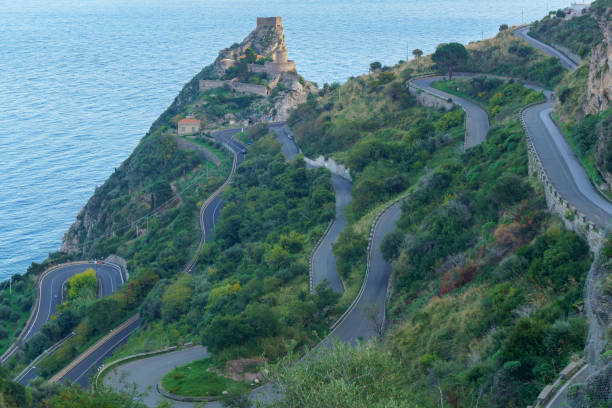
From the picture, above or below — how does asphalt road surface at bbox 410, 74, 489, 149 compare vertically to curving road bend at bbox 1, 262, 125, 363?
above

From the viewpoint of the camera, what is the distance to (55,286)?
59.7 metres

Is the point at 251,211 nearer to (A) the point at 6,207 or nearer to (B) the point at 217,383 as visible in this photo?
(B) the point at 217,383

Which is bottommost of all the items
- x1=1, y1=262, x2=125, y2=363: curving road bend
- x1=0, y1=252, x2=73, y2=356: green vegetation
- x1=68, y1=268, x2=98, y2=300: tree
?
x1=0, y1=252, x2=73, y2=356: green vegetation

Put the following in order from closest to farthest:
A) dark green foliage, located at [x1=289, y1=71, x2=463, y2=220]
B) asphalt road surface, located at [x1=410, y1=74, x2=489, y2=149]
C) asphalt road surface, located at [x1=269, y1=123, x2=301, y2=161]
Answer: asphalt road surface, located at [x1=410, y1=74, x2=489, y2=149] < dark green foliage, located at [x1=289, y1=71, x2=463, y2=220] < asphalt road surface, located at [x1=269, y1=123, x2=301, y2=161]

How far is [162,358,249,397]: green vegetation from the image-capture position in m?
26.0

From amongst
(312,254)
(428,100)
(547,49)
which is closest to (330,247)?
(312,254)

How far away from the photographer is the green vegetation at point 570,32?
59891 mm

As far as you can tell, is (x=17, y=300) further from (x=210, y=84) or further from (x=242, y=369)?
(x=210, y=84)

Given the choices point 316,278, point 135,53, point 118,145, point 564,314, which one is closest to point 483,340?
point 564,314

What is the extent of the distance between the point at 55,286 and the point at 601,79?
50.3 m

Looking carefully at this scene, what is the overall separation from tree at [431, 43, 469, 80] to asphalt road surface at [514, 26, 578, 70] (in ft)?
24.1

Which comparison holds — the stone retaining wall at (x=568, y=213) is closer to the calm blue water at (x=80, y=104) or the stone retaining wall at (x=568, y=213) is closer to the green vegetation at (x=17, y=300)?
the green vegetation at (x=17, y=300)

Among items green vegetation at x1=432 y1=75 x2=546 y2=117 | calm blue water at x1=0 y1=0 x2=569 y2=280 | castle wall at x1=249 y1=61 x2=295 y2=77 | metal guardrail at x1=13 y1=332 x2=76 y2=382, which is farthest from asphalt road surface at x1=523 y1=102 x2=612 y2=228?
castle wall at x1=249 y1=61 x2=295 y2=77

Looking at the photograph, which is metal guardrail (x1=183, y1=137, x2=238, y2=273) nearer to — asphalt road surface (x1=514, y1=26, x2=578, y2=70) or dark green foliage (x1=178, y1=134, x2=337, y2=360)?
dark green foliage (x1=178, y1=134, x2=337, y2=360)
